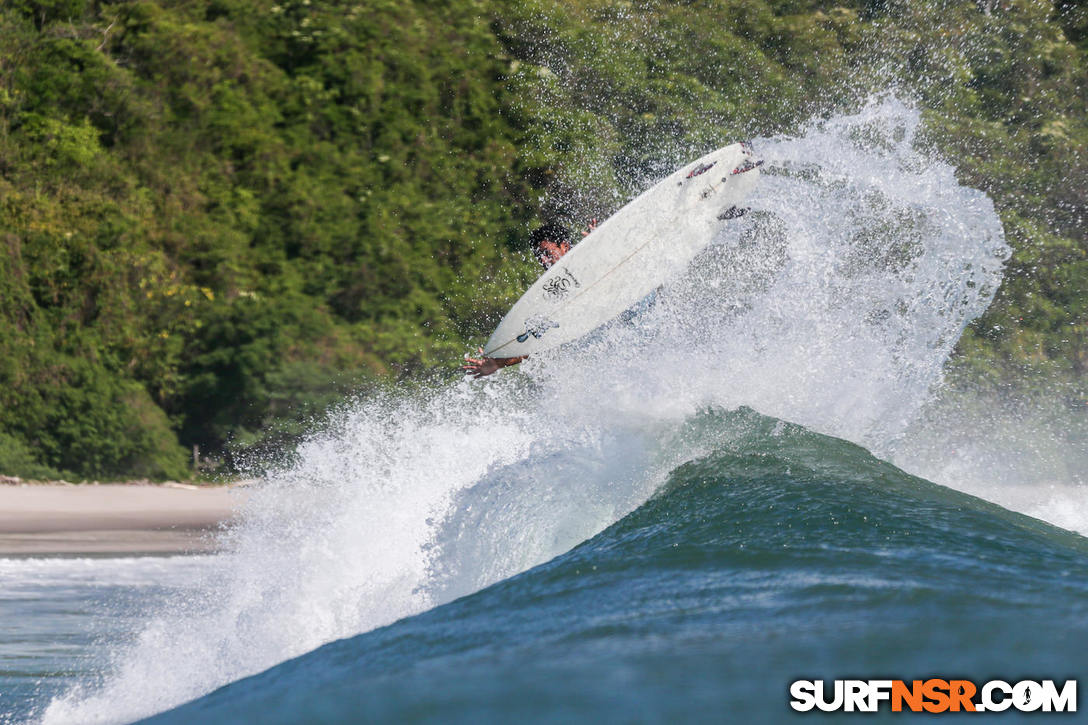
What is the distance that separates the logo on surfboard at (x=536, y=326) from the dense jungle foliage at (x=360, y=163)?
6.18 m

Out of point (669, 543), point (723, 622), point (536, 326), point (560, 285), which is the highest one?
point (560, 285)

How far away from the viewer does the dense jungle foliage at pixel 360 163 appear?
12.9 metres

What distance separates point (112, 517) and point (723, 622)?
8703 millimetres

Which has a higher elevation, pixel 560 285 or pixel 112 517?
pixel 560 285

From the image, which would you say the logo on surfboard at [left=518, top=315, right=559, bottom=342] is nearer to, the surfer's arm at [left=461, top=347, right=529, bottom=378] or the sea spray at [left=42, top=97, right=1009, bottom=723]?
the surfer's arm at [left=461, top=347, right=529, bottom=378]

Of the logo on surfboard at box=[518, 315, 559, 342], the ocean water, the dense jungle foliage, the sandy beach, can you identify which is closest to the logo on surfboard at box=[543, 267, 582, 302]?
the logo on surfboard at box=[518, 315, 559, 342]

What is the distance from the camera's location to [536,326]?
770 cm

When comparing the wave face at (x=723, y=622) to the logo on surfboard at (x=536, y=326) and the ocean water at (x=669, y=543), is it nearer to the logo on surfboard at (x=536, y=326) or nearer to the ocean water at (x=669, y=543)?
the ocean water at (x=669, y=543)

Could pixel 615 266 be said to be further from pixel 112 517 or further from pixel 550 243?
pixel 112 517

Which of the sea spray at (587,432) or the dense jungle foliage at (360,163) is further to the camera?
the dense jungle foliage at (360,163)

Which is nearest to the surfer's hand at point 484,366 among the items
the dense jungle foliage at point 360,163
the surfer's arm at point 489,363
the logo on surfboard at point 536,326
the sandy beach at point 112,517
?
the surfer's arm at point 489,363

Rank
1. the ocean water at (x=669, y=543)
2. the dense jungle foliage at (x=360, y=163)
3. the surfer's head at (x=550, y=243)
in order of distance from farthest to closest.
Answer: the dense jungle foliage at (x=360, y=163) → the surfer's head at (x=550, y=243) → the ocean water at (x=669, y=543)

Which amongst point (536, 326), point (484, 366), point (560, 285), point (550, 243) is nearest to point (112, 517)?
point (484, 366)

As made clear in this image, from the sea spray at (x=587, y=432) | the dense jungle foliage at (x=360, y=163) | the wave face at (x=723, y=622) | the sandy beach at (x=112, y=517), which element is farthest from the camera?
the dense jungle foliage at (x=360, y=163)
